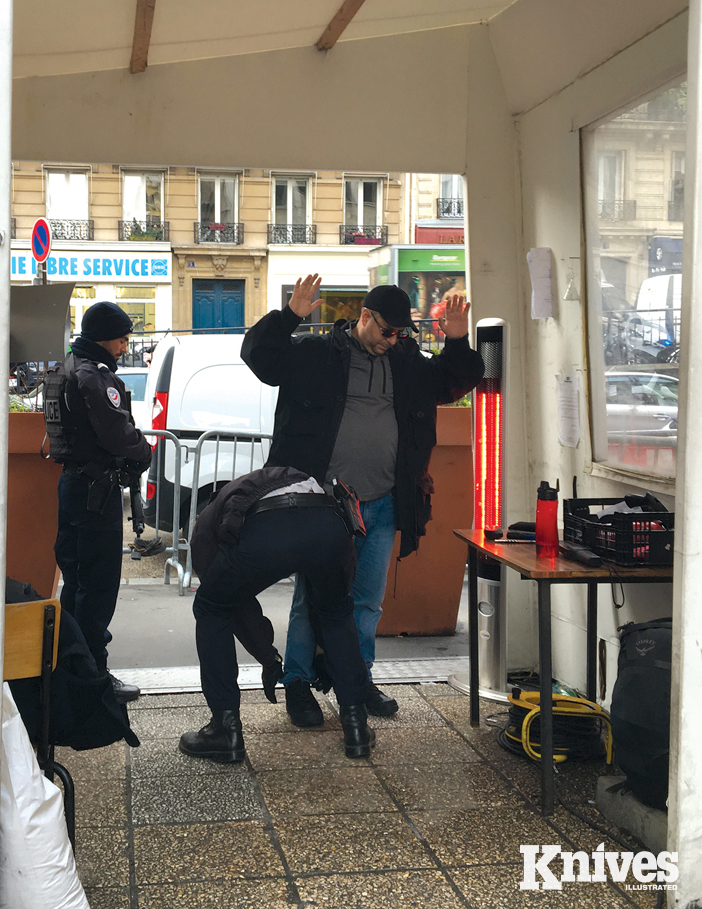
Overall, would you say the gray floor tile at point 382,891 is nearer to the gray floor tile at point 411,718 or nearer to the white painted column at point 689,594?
the white painted column at point 689,594

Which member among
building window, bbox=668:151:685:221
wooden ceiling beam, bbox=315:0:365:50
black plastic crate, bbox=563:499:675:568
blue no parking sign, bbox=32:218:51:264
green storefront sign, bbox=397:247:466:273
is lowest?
black plastic crate, bbox=563:499:675:568

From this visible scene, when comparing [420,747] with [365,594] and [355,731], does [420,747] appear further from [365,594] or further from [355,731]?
[365,594]

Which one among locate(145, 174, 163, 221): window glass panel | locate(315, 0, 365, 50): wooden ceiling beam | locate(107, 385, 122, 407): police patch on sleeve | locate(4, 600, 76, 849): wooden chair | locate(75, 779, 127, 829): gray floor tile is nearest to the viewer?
locate(4, 600, 76, 849): wooden chair

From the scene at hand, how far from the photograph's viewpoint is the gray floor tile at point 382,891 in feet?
8.86

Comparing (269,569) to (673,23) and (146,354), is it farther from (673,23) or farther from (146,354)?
(146,354)

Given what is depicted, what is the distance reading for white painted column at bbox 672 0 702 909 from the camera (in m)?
2.53

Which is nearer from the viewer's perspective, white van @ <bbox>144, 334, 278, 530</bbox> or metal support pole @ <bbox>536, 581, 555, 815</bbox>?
metal support pole @ <bbox>536, 581, 555, 815</bbox>

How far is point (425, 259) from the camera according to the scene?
52.3ft

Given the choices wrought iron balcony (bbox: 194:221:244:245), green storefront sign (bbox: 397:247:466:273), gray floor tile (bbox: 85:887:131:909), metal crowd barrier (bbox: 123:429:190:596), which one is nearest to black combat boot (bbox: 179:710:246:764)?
gray floor tile (bbox: 85:887:131:909)

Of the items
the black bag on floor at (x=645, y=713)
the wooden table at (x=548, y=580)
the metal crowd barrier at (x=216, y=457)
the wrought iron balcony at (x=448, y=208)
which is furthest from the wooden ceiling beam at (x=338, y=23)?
the wrought iron balcony at (x=448, y=208)

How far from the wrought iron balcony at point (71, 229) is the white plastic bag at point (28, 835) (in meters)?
26.6

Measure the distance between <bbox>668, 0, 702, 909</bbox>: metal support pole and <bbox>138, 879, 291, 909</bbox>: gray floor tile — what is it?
1.11 m

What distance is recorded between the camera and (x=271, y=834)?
3109mm

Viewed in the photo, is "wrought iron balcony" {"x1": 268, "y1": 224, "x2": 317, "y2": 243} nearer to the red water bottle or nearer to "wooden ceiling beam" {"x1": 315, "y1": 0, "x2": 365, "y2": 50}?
"wooden ceiling beam" {"x1": 315, "y1": 0, "x2": 365, "y2": 50}
